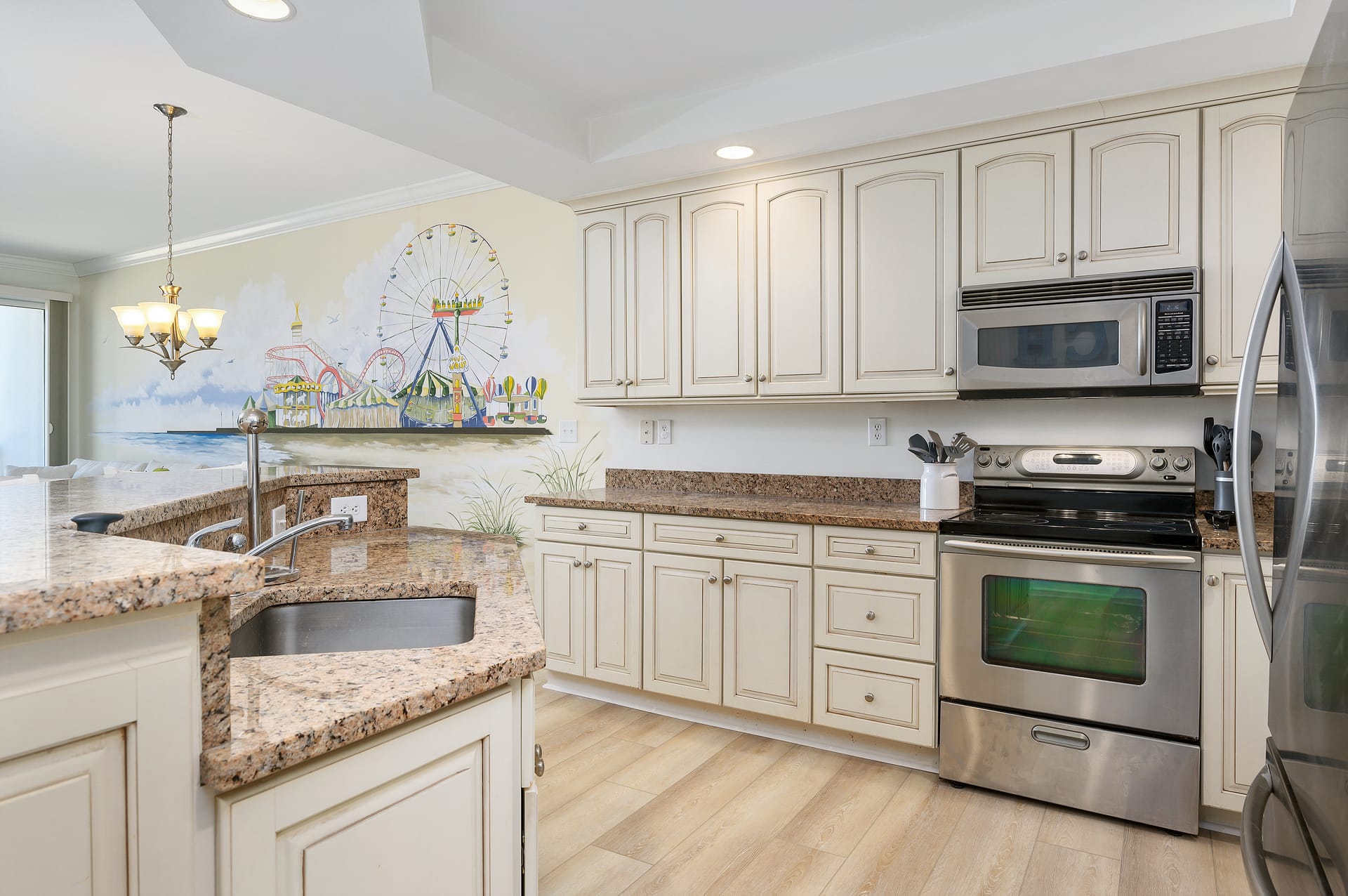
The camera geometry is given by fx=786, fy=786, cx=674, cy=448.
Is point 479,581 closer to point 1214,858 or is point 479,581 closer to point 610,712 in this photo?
point 610,712

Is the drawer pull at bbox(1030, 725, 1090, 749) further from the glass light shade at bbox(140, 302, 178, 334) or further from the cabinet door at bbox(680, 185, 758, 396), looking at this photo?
the glass light shade at bbox(140, 302, 178, 334)

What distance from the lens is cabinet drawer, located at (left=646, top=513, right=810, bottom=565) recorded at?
2.85 meters

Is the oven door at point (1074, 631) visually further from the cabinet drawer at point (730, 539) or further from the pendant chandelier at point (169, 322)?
the pendant chandelier at point (169, 322)

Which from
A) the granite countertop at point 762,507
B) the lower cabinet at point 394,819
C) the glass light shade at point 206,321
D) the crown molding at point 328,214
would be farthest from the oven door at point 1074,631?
the glass light shade at point 206,321

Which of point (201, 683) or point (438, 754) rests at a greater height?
point (201, 683)

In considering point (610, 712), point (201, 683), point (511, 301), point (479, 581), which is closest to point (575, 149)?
point (511, 301)

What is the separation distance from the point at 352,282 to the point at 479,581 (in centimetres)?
384

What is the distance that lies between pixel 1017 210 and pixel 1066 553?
1.14 m

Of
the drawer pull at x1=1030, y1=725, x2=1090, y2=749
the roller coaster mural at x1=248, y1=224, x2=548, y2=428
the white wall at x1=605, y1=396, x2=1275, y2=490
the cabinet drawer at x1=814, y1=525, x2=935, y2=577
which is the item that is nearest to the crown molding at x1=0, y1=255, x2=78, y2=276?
the roller coaster mural at x1=248, y1=224, x2=548, y2=428

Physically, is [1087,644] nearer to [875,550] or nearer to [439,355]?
[875,550]

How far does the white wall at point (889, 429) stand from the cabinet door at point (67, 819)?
2790 mm

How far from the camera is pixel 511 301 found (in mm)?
4195

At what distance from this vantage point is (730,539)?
2979 millimetres

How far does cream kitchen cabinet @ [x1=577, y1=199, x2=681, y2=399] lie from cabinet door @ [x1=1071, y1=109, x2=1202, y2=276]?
1.53 meters
